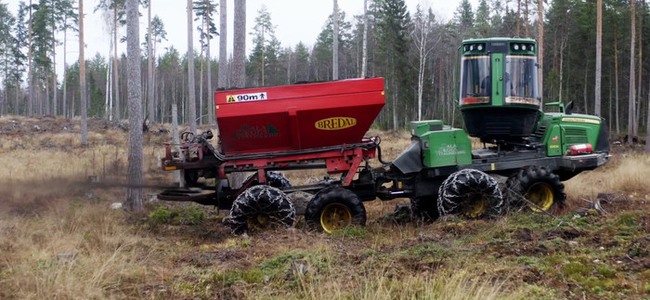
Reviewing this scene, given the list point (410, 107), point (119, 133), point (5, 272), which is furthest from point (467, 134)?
point (410, 107)

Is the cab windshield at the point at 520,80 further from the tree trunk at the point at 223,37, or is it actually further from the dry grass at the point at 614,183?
the tree trunk at the point at 223,37

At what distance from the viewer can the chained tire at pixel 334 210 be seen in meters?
9.76

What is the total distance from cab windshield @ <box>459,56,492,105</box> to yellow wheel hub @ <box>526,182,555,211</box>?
1.78 metres

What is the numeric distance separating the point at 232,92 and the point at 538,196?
5.74m

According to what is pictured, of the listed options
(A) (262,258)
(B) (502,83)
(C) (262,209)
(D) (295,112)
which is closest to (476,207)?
(B) (502,83)

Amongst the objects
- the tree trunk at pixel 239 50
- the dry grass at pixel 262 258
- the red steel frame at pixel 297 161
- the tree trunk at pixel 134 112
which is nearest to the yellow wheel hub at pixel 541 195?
the dry grass at pixel 262 258

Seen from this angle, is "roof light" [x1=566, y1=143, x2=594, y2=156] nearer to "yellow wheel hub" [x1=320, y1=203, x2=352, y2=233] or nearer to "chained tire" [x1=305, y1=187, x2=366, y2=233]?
"chained tire" [x1=305, y1=187, x2=366, y2=233]

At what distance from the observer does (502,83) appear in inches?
427

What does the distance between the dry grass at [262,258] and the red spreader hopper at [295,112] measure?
1.60 meters

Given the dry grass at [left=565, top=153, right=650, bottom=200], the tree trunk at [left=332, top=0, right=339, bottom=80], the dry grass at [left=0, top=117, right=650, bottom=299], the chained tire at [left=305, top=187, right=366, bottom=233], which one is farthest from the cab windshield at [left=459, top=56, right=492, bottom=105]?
the tree trunk at [left=332, top=0, right=339, bottom=80]

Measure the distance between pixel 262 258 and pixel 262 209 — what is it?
2.44m

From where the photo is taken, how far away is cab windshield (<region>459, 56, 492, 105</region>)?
10.9 metres

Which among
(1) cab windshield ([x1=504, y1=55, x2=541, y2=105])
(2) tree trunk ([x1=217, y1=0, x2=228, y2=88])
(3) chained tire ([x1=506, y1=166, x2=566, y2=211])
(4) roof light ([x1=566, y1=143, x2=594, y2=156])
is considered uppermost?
(2) tree trunk ([x1=217, y1=0, x2=228, y2=88])

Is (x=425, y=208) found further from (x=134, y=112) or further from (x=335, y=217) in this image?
(x=134, y=112)
